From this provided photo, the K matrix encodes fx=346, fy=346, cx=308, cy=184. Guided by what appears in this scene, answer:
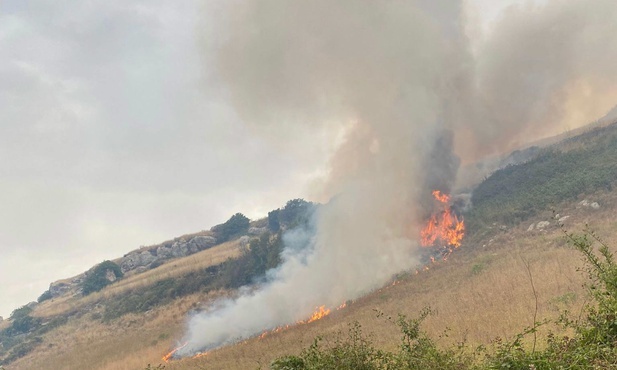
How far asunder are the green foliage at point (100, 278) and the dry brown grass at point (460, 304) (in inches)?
1107

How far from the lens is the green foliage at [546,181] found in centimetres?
2817

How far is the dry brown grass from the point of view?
12.2m

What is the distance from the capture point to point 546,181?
32.7 metres

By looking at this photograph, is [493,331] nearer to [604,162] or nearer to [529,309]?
[529,309]

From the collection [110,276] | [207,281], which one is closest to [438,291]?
[207,281]

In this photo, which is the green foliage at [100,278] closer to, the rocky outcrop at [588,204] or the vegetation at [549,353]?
the vegetation at [549,353]

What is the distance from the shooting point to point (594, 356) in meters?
4.65

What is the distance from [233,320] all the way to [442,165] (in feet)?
89.3

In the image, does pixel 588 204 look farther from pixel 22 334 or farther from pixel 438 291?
pixel 22 334

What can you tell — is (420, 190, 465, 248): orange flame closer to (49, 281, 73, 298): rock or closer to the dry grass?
the dry grass

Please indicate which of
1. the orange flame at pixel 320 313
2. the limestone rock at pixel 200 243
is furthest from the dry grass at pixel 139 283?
the orange flame at pixel 320 313

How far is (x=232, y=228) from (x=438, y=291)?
65.7m

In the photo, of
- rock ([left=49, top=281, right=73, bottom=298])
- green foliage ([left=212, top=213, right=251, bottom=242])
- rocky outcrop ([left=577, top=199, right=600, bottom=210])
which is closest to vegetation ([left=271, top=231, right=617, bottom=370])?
rocky outcrop ([left=577, top=199, right=600, bottom=210])

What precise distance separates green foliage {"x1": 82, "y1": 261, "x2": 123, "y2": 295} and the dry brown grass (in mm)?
28114
